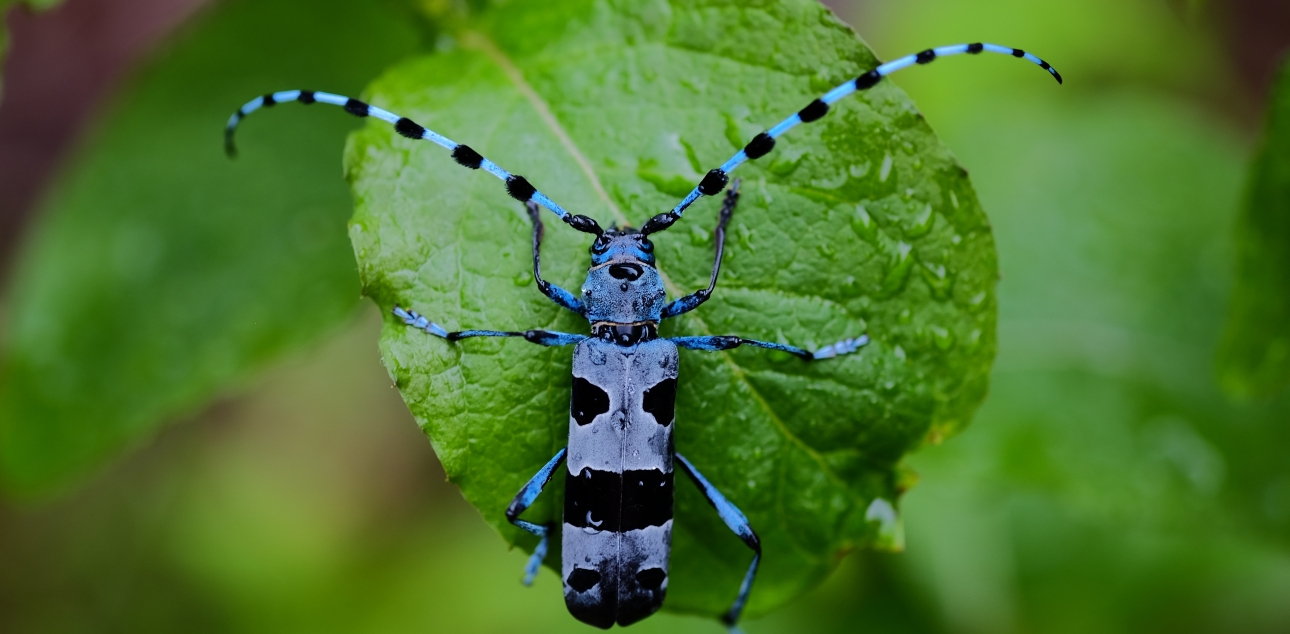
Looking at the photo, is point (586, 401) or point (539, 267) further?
point (586, 401)

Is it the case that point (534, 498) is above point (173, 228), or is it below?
below

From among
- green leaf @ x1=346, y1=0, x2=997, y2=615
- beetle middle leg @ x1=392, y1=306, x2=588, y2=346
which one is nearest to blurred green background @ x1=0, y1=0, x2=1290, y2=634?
green leaf @ x1=346, y1=0, x2=997, y2=615

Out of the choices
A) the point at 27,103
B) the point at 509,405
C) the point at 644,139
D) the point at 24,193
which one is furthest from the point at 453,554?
the point at 27,103

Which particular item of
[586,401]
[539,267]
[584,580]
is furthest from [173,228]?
[584,580]

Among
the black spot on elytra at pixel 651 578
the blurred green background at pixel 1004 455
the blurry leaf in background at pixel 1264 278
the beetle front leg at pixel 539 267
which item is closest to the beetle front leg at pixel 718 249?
the beetle front leg at pixel 539 267

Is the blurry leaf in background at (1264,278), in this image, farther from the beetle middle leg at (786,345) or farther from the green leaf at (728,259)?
the beetle middle leg at (786,345)

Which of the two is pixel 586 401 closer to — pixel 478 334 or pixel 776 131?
pixel 478 334

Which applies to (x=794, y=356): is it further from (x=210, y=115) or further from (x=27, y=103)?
(x=27, y=103)
